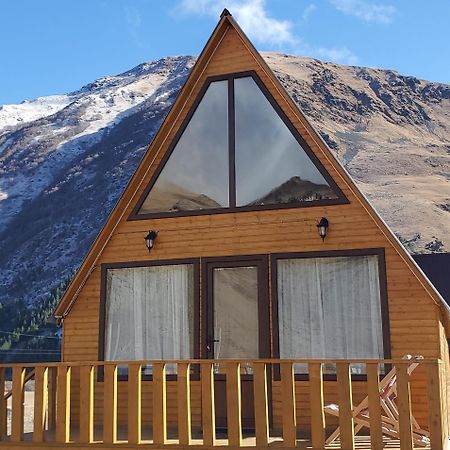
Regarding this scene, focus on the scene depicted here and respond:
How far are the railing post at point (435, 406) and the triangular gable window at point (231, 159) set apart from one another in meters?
4.08

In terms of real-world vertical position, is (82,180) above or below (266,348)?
above

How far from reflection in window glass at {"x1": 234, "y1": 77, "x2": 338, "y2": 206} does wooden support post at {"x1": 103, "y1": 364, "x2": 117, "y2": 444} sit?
3.87m

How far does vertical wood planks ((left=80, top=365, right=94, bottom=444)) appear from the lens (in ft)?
23.9

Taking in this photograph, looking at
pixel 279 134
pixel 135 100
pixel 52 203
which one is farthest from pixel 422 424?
pixel 135 100

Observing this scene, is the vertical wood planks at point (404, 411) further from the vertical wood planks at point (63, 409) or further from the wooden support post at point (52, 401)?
the wooden support post at point (52, 401)

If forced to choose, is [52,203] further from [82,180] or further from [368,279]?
[368,279]

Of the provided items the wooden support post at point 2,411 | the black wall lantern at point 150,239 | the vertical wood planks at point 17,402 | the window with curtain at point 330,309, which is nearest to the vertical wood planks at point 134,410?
the vertical wood planks at point 17,402

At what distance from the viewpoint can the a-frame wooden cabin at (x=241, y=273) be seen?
9234 millimetres

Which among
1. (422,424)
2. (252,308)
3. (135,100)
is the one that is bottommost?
(422,424)

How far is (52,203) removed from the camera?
8700cm

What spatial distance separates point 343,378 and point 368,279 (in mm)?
3095

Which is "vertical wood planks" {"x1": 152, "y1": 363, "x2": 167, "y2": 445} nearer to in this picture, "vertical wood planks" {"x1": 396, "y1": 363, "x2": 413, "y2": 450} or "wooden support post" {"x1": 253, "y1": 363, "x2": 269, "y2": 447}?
"wooden support post" {"x1": 253, "y1": 363, "x2": 269, "y2": 447}

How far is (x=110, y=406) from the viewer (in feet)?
23.6

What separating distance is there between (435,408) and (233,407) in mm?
2032
